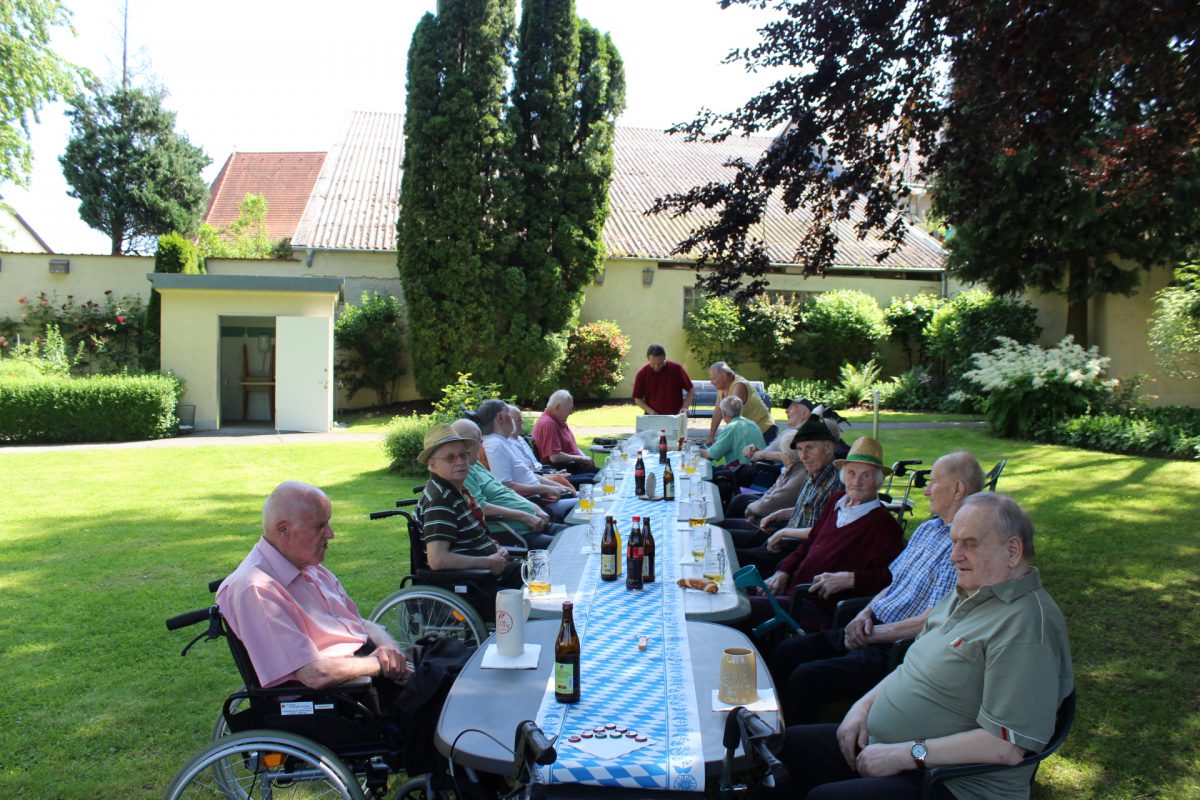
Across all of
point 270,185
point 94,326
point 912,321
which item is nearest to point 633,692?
point 94,326

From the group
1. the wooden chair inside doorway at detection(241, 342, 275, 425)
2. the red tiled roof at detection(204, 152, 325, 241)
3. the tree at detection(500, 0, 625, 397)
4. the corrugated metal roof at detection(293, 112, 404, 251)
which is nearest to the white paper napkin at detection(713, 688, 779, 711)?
the tree at detection(500, 0, 625, 397)

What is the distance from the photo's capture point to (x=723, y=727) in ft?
8.64

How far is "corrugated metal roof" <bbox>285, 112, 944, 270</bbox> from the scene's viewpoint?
22.2 metres

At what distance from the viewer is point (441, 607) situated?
4.52 meters

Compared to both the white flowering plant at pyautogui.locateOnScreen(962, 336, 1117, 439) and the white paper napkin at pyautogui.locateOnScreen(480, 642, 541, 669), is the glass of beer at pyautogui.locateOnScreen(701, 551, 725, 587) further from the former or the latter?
the white flowering plant at pyautogui.locateOnScreen(962, 336, 1117, 439)

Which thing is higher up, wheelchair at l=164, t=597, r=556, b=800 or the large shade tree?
the large shade tree

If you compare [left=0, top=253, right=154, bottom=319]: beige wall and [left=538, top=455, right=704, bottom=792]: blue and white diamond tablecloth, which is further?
[left=0, top=253, right=154, bottom=319]: beige wall

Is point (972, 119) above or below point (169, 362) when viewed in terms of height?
above

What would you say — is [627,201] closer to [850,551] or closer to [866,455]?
[866,455]

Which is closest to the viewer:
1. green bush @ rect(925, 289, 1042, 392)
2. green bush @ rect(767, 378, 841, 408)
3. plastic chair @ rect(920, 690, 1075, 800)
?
plastic chair @ rect(920, 690, 1075, 800)

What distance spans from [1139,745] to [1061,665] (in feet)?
6.34

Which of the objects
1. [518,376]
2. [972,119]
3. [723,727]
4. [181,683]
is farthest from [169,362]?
[723,727]

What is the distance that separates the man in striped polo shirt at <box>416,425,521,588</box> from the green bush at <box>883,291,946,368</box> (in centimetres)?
1848

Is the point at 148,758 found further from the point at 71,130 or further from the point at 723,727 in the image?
the point at 71,130
